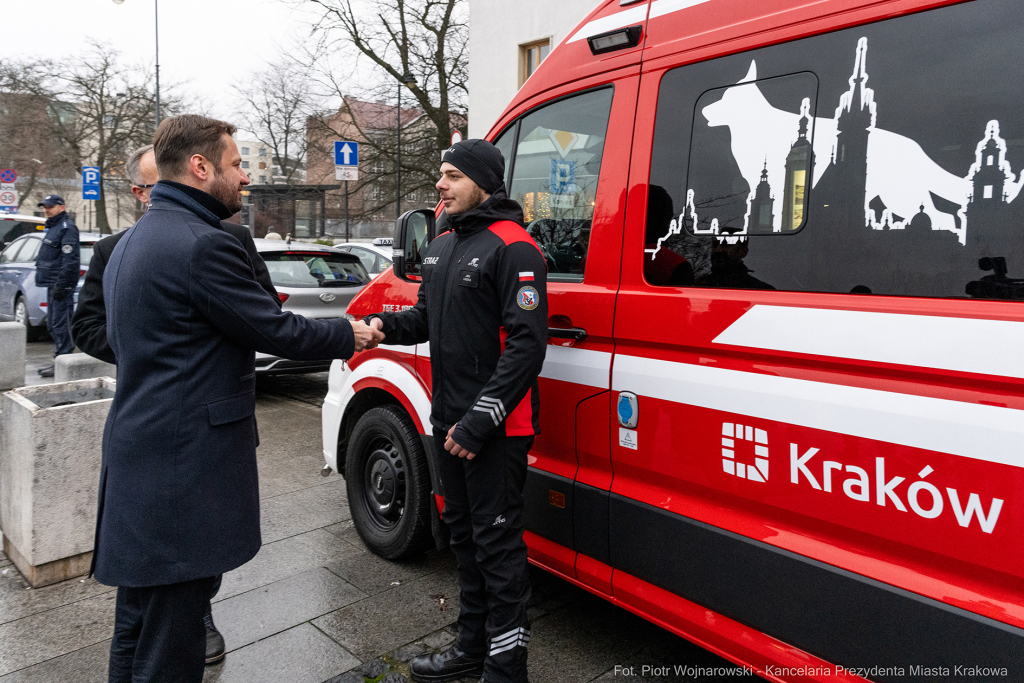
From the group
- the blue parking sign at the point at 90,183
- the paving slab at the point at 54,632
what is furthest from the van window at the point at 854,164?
the blue parking sign at the point at 90,183

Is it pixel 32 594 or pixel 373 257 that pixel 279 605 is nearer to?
pixel 32 594

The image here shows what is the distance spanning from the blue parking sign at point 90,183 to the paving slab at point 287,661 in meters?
18.0

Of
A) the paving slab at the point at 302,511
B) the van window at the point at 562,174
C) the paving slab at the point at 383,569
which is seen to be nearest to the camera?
the van window at the point at 562,174

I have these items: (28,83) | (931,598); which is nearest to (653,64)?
(931,598)

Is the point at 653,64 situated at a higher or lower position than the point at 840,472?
higher

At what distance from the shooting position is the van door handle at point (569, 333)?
266 cm

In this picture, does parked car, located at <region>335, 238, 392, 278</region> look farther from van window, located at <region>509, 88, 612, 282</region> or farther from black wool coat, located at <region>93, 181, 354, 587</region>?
black wool coat, located at <region>93, 181, 354, 587</region>

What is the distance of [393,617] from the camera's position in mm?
3326

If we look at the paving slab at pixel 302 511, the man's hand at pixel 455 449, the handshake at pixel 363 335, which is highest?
the handshake at pixel 363 335

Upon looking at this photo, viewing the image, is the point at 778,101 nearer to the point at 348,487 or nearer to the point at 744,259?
the point at 744,259

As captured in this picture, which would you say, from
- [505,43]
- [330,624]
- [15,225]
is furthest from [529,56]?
[330,624]

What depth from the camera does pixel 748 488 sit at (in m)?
2.20

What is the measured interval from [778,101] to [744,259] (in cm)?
46

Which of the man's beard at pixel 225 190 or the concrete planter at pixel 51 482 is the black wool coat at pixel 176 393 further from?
the concrete planter at pixel 51 482
